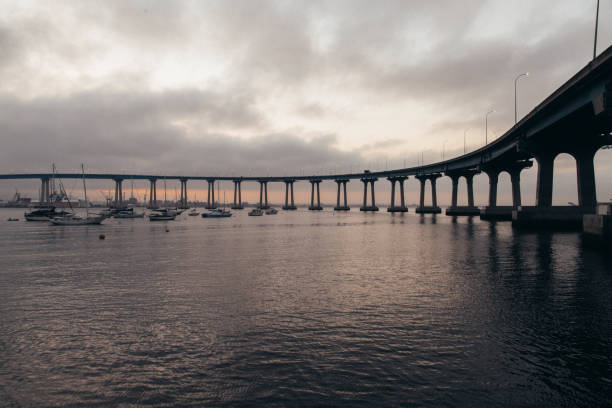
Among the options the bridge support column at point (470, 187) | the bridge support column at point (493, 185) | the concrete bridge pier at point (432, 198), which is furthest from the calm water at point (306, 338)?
the concrete bridge pier at point (432, 198)

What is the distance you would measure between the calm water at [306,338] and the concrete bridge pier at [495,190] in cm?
9385

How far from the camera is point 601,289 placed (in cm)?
2116

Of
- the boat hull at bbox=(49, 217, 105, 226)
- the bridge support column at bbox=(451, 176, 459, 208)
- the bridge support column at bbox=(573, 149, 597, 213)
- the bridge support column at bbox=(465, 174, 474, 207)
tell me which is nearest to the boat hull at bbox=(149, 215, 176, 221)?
the boat hull at bbox=(49, 217, 105, 226)

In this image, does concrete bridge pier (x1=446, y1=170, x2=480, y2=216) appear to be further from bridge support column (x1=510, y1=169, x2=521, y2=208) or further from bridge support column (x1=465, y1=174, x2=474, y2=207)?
bridge support column (x1=510, y1=169, x2=521, y2=208)

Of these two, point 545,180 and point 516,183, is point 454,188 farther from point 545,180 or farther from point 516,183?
point 545,180

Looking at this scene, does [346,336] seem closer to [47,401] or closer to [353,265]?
[47,401]

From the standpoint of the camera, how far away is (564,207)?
69000 mm

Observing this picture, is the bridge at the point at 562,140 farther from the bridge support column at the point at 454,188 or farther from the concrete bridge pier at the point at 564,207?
the bridge support column at the point at 454,188

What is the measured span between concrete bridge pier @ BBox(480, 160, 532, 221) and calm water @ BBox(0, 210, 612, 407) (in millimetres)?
93847

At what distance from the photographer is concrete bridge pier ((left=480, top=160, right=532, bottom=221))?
111375mm

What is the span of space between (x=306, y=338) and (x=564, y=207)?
75.8 m

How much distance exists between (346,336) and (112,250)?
3727 centimetres

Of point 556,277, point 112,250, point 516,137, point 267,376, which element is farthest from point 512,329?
point 516,137

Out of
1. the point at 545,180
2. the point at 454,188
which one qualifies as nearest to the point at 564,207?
the point at 545,180
